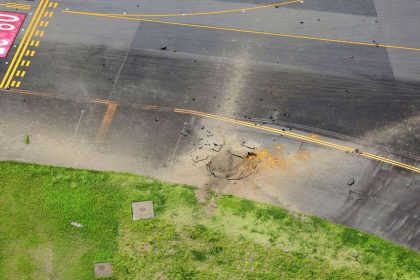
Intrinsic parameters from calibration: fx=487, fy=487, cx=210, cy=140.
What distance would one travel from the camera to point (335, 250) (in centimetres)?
2184

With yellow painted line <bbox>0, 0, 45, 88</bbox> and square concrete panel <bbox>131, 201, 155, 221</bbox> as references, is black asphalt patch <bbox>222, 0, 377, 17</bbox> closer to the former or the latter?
yellow painted line <bbox>0, 0, 45, 88</bbox>

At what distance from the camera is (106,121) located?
25.6m

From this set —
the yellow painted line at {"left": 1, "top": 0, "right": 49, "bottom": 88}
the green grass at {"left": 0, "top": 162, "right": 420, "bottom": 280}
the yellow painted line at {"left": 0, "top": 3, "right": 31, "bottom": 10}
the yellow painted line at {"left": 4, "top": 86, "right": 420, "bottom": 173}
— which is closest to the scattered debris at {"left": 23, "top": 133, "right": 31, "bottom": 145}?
the green grass at {"left": 0, "top": 162, "right": 420, "bottom": 280}

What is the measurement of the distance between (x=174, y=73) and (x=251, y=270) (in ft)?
39.5

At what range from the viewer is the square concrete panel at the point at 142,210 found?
22.6 meters

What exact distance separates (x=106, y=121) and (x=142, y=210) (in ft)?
18.5

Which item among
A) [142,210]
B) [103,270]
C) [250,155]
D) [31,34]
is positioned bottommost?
[103,270]

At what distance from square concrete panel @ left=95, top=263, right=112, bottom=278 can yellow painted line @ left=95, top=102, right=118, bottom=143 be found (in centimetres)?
661

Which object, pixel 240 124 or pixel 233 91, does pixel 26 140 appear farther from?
pixel 233 91

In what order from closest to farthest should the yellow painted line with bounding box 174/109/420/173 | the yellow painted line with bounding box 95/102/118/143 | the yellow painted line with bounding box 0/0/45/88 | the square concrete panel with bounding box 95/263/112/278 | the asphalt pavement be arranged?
the square concrete panel with bounding box 95/263/112/278 → the asphalt pavement → the yellow painted line with bounding box 174/109/420/173 → the yellow painted line with bounding box 95/102/118/143 → the yellow painted line with bounding box 0/0/45/88

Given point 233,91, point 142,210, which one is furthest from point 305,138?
point 142,210

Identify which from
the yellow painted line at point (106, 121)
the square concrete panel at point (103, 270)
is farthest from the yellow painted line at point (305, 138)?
the square concrete panel at point (103, 270)

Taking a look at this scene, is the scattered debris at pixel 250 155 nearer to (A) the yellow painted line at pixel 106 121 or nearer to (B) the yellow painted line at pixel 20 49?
(A) the yellow painted line at pixel 106 121

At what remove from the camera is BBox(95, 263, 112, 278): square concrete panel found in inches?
828
